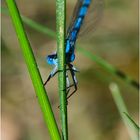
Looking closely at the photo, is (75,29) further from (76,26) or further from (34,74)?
(34,74)

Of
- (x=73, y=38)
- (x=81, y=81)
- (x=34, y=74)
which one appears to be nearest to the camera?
(x=34, y=74)

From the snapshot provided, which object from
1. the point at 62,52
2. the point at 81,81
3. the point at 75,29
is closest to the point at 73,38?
the point at 75,29

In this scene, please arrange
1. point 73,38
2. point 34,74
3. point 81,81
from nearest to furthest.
Result: point 34,74 < point 73,38 < point 81,81

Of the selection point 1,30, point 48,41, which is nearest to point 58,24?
point 1,30

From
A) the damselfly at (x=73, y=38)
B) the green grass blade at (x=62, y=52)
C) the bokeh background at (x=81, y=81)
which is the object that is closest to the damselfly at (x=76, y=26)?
the damselfly at (x=73, y=38)

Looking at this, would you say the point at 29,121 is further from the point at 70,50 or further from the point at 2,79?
the point at 70,50
